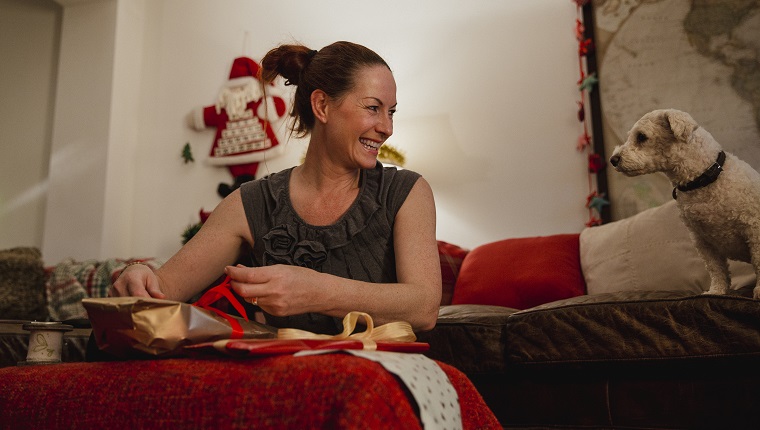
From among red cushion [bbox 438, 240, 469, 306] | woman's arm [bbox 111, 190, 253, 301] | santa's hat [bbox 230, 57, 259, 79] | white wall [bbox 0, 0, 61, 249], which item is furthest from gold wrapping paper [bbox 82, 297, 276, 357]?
white wall [bbox 0, 0, 61, 249]

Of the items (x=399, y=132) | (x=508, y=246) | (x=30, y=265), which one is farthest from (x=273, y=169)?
(x=508, y=246)

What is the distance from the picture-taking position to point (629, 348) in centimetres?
147

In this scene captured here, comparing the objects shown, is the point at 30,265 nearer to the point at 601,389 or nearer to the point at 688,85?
the point at 601,389

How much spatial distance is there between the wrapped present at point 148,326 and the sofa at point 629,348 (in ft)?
2.55

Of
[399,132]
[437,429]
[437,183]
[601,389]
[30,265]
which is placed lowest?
[601,389]

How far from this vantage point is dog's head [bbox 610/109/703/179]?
5.15ft

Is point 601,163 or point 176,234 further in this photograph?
point 176,234

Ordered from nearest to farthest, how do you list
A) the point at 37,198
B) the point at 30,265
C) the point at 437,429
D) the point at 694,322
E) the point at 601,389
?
the point at 437,429, the point at 694,322, the point at 601,389, the point at 30,265, the point at 37,198

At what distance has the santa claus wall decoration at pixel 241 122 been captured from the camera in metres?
3.65

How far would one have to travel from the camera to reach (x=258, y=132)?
3.66 metres

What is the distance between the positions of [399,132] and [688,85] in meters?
1.44

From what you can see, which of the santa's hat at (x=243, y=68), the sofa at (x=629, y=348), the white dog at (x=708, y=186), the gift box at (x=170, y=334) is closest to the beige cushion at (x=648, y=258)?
the sofa at (x=629, y=348)

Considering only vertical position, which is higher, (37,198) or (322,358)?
(37,198)

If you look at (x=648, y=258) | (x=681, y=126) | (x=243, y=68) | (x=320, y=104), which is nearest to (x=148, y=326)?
(x=320, y=104)
